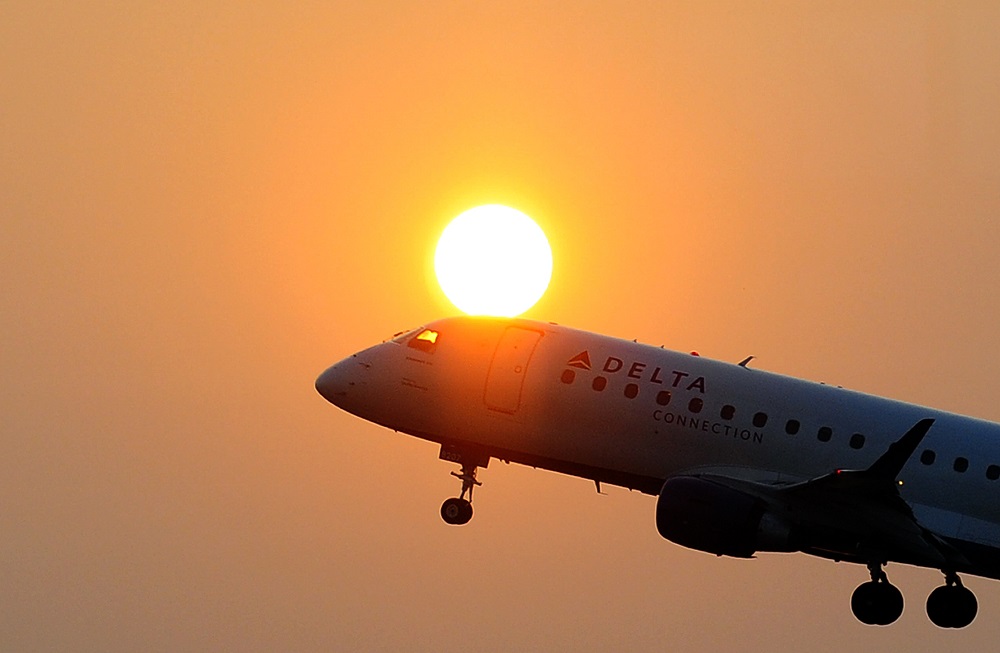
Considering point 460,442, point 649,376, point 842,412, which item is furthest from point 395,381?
point 842,412

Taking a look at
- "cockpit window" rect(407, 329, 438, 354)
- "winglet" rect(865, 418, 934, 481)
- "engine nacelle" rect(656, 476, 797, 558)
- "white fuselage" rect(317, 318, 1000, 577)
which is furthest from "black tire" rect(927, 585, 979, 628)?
"cockpit window" rect(407, 329, 438, 354)

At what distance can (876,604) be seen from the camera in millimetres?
54156

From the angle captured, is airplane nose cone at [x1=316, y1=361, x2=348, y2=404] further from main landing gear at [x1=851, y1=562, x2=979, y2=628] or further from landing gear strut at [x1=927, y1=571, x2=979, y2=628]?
landing gear strut at [x1=927, y1=571, x2=979, y2=628]

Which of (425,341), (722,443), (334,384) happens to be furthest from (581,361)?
(334,384)

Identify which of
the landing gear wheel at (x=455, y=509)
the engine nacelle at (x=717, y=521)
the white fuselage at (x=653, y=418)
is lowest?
the landing gear wheel at (x=455, y=509)

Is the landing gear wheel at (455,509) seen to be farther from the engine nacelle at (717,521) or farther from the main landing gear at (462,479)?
the engine nacelle at (717,521)

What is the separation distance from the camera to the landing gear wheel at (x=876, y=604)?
5409 cm

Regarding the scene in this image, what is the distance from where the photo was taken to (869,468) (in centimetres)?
5184

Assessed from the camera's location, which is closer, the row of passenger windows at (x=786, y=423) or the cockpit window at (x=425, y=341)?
the row of passenger windows at (x=786, y=423)

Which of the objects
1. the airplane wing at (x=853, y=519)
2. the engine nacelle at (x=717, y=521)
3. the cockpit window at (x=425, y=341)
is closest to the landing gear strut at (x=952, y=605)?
the airplane wing at (x=853, y=519)

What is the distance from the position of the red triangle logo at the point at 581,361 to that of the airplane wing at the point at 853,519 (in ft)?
14.3

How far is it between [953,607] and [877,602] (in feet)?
8.11

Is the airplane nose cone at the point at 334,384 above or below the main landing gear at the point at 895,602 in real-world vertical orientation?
above

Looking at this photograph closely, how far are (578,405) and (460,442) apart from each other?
3442 mm
